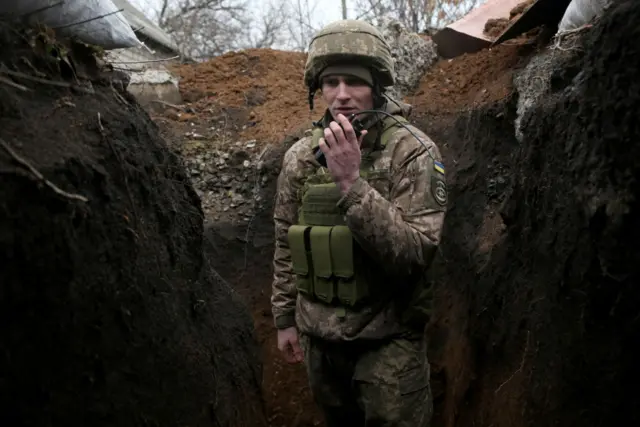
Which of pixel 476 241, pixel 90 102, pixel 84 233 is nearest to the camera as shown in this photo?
pixel 84 233

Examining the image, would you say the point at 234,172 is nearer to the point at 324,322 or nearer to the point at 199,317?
the point at 199,317

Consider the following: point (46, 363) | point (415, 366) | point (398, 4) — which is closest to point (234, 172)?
point (415, 366)

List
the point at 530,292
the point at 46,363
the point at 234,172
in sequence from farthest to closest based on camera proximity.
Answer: the point at 234,172, the point at 530,292, the point at 46,363

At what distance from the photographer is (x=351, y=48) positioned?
2.92 metres

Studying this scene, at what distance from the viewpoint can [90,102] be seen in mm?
2484

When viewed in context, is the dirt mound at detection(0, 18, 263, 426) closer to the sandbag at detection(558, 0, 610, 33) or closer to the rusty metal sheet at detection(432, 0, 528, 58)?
the sandbag at detection(558, 0, 610, 33)

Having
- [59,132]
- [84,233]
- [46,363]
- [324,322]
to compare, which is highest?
[59,132]

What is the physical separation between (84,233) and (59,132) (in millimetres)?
405

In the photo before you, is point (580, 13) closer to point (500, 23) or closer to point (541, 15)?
point (541, 15)

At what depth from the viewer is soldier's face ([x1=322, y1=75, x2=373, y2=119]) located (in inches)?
114

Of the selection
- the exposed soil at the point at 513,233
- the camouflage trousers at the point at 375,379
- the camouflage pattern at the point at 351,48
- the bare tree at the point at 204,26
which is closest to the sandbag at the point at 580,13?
the exposed soil at the point at 513,233

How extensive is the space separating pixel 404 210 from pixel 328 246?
1.37 feet

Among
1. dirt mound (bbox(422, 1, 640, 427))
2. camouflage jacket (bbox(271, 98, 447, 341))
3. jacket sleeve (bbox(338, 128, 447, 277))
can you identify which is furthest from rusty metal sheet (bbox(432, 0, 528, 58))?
jacket sleeve (bbox(338, 128, 447, 277))

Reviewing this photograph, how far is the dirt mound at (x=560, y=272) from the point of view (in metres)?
2.05
